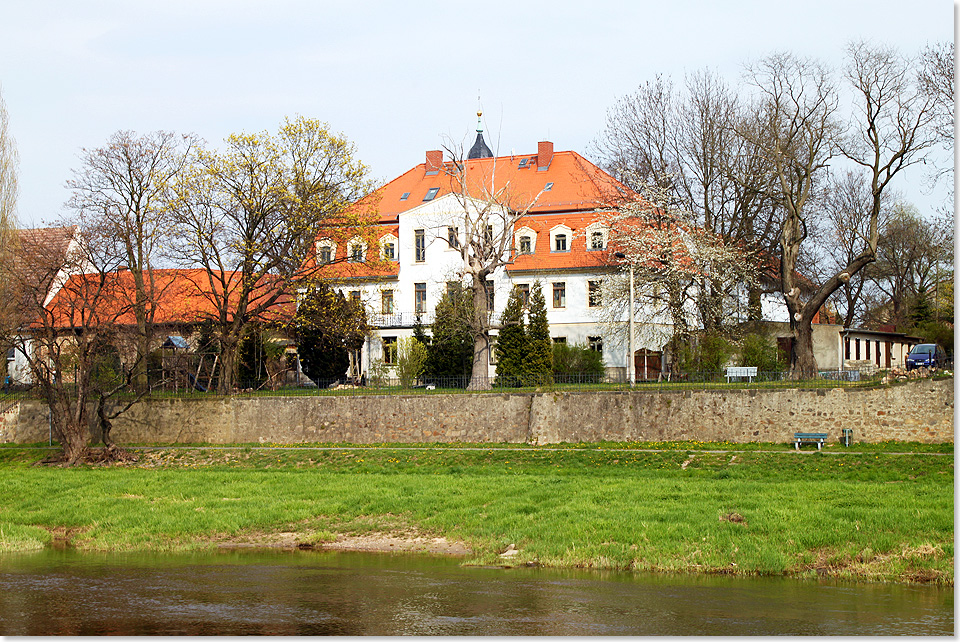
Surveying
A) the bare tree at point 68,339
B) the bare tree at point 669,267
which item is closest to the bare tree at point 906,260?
the bare tree at point 669,267

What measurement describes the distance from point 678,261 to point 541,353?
269 inches

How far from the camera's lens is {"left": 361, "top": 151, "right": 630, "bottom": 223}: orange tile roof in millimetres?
47906

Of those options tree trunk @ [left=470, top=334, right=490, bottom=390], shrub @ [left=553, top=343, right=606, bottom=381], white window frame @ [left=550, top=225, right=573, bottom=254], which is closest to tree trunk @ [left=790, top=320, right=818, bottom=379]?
shrub @ [left=553, top=343, right=606, bottom=381]

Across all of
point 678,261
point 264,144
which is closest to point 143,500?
point 264,144

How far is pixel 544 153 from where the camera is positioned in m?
52.2

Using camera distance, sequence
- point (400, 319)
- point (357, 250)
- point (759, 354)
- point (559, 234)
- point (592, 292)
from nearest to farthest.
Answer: point (759, 354) < point (357, 250) < point (592, 292) < point (559, 234) < point (400, 319)

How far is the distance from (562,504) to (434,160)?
122 ft

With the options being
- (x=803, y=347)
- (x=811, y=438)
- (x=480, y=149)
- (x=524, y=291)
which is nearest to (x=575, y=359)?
Result: (x=524, y=291)

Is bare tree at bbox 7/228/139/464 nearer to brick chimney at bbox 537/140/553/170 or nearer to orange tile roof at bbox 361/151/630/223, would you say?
orange tile roof at bbox 361/151/630/223

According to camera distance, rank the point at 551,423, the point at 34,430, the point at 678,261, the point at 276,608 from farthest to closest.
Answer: the point at 678,261 → the point at 34,430 → the point at 551,423 → the point at 276,608

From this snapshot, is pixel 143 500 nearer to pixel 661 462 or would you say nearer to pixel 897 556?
pixel 661 462

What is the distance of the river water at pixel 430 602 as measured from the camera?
12.6 meters

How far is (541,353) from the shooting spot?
4084cm

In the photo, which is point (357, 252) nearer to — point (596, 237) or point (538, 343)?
point (538, 343)
